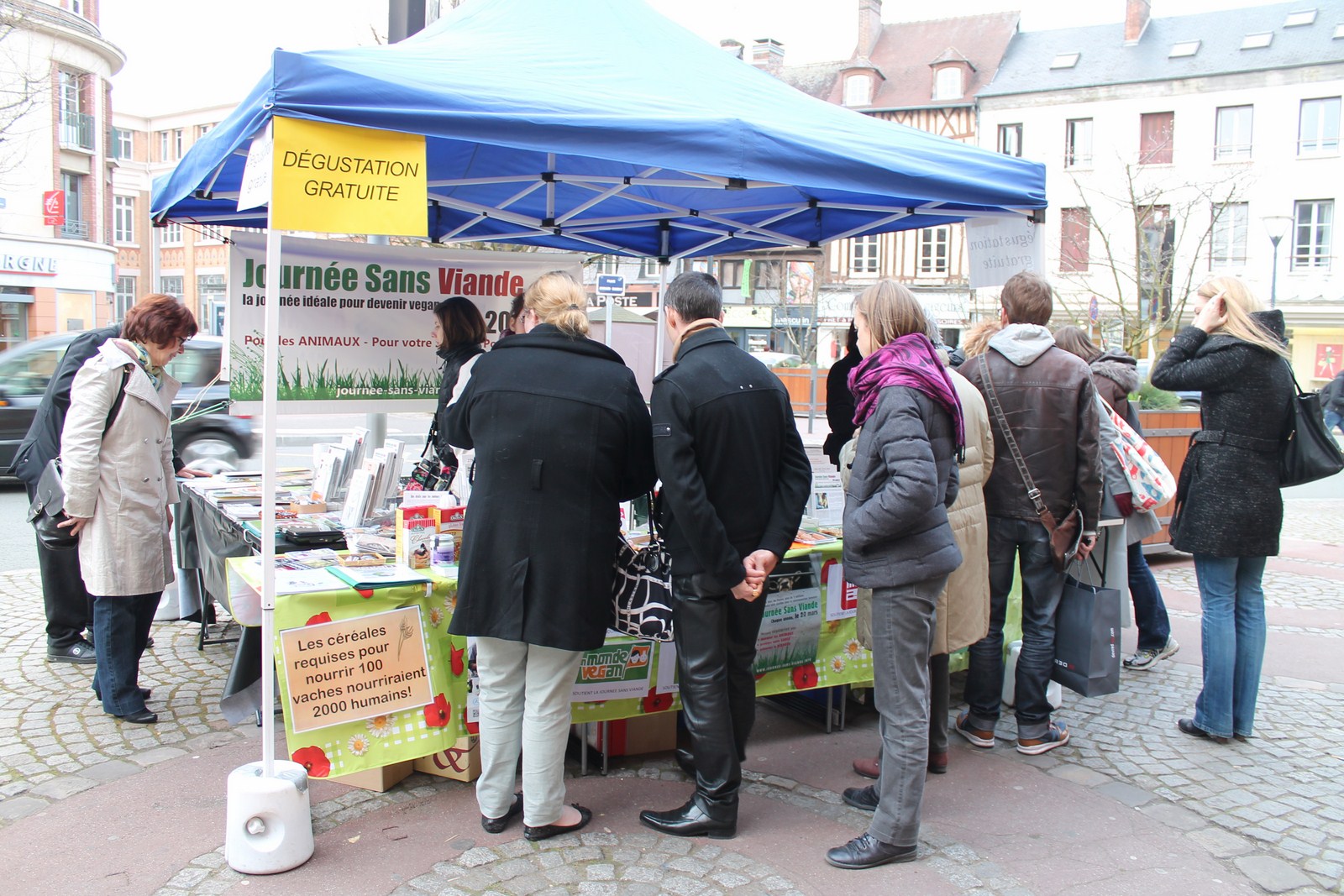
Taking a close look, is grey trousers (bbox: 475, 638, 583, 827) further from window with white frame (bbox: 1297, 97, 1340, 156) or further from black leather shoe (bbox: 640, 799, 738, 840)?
window with white frame (bbox: 1297, 97, 1340, 156)

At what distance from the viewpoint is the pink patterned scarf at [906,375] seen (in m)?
3.06

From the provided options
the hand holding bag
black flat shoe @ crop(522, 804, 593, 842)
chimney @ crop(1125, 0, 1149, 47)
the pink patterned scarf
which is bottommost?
black flat shoe @ crop(522, 804, 593, 842)

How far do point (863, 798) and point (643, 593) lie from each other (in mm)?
1128

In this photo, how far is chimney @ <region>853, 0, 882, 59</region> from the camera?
40.5 m

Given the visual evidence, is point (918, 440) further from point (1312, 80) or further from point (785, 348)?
point (785, 348)

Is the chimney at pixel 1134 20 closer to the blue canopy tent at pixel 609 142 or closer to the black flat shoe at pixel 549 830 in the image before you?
the blue canopy tent at pixel 609 142

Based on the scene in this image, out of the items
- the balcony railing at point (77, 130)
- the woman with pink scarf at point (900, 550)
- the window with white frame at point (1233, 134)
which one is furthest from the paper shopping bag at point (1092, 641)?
the window with white frame at point (1233, 134)

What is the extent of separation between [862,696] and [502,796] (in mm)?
1954

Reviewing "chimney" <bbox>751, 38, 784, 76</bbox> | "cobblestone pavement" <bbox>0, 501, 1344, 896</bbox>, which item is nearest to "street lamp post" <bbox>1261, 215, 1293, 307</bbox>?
"chimney" <bbox>751, 38, 784, 76</bbox>

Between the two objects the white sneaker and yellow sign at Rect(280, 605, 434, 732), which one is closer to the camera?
yellow sign at Rect(280, 605, 434, 732)

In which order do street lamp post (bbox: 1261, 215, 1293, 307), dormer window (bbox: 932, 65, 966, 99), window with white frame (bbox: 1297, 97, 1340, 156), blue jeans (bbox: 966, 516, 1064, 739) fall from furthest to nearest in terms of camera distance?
dormer window (bbox: 932, 65, 966, 99), window with white frame (bbox: 1297, 97, 1340, 156), street lamp post (bbox: 1261, 215, 1293, 307), blue jeans (bbox: 966, 516, 1064, 739)

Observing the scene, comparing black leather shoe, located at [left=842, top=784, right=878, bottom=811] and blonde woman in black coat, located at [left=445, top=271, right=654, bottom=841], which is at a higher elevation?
blonde woman in black coat, located at [left=445, top=271, right=654, bottom=841]

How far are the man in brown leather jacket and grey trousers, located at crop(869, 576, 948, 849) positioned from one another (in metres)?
0.92

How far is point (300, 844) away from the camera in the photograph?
9.92 ft
